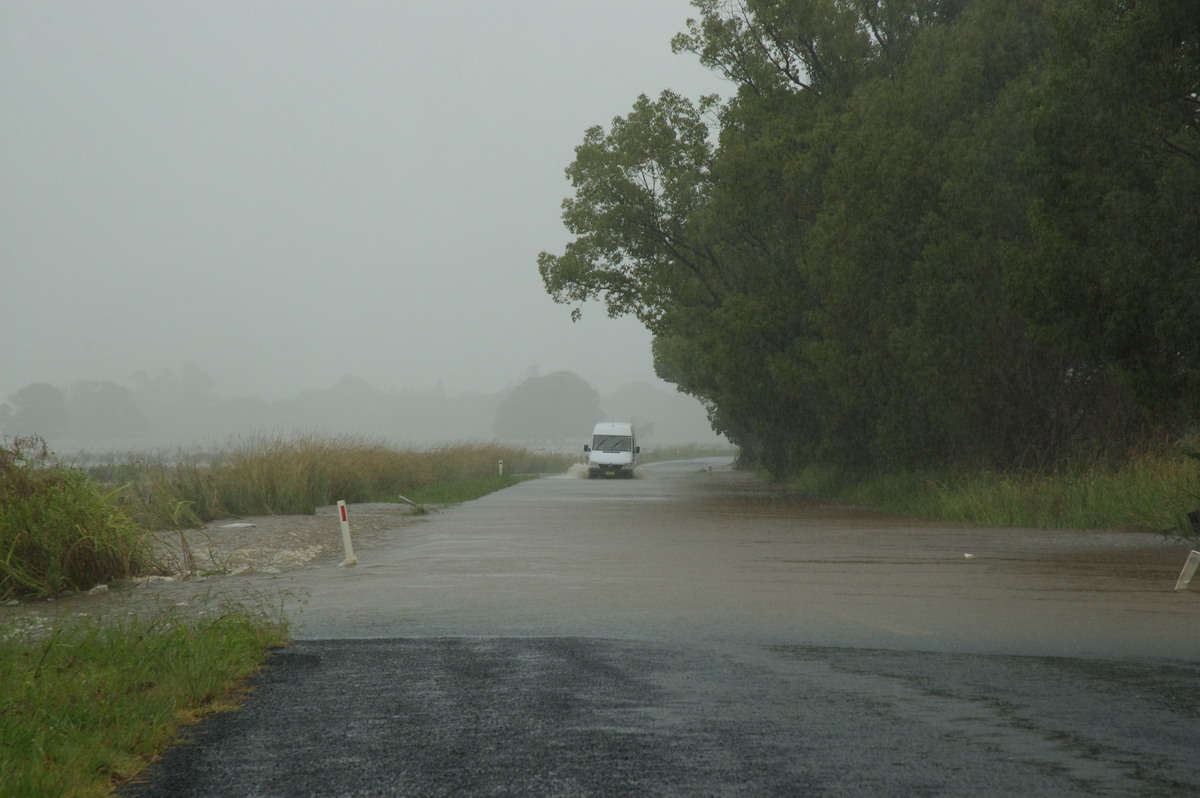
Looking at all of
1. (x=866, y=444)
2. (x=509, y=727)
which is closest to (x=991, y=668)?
(x=509, y=727)

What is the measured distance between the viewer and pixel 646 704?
7441 millimetres

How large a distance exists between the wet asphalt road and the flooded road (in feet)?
0.20

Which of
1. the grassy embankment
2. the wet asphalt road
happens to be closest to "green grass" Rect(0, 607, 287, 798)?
the grassy embankment

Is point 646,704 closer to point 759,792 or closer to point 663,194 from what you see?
point 759,792

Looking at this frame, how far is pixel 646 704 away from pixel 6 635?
5.31 m

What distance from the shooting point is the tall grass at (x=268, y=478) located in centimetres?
2483

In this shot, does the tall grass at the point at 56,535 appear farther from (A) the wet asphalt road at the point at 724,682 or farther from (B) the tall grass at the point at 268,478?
(B) the tall grass at the point at 268,478

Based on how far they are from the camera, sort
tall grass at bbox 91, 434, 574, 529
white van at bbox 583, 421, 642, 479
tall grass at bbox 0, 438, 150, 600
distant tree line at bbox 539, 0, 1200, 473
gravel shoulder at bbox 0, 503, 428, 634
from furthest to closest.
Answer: white van at bbox 583, 421, 642, 479, tall grass at bbox 91, 434, 574, 529, distant tree line at bbox 539, 0, 1200, 473, tall grass at bbox 0, 438, 150, 600, gravel shoulder at bbox 0, 503, 428, 634

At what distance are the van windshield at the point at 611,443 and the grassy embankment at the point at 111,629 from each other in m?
23.3


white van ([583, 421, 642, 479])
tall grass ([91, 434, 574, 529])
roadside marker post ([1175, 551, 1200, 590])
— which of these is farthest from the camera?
white van ([583, 421, 642, 479])

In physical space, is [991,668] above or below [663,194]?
below

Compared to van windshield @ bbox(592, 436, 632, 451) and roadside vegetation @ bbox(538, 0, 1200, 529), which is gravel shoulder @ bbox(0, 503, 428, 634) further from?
van windshield @ bbox(592, 436, 632, 451)

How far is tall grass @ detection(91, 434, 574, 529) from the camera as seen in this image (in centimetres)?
2483

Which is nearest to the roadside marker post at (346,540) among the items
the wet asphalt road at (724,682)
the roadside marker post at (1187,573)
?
the wet asphalt road at (724,682)
